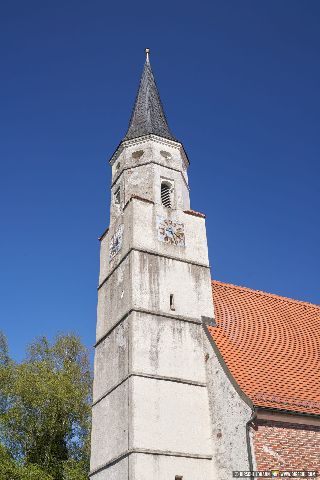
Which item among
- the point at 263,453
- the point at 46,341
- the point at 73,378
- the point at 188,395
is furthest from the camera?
the point at 46,341

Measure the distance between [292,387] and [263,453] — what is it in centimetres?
236

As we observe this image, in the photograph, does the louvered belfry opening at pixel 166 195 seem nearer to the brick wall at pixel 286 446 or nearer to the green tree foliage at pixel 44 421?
the brick wall at pixel 286 446

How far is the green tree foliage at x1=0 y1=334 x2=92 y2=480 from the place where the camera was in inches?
840

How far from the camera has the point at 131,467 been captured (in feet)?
41.1

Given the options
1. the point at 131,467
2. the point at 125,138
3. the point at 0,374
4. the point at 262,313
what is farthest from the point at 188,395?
the point at 0,374

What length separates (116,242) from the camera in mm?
17578

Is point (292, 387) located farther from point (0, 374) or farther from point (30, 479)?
point (0, 374)

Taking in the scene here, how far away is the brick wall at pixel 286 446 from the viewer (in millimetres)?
11922

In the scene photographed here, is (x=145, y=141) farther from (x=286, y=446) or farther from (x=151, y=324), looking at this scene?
(x=286, y=446)

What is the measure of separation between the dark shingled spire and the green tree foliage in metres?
11.4

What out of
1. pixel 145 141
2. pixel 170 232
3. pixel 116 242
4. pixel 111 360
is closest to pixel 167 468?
pixel 111 360

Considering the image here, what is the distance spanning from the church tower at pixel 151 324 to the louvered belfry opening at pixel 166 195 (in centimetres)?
4

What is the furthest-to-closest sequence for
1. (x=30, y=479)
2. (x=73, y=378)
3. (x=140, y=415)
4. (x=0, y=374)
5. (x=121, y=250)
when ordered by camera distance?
1. (x=73, y=378)
2. (x=0, y=374)
3. (x=30, y=479)
4. (x=121, y=250)
5. (x=140, y=415)

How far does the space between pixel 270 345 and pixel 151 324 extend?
3910mm
